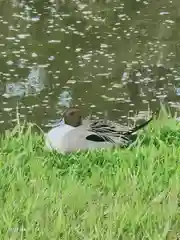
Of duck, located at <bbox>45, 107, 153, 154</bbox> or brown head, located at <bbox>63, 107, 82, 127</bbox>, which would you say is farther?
brown head, located at <bbox>63, 107, 82, 127</bbox>

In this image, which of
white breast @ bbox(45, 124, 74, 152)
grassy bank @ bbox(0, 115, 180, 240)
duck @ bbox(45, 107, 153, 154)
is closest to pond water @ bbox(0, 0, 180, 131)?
duck @ bbox(45, 107, 153, 154)

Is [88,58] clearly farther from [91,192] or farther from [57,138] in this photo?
[91,192]

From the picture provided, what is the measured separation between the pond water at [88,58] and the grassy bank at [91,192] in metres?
3.10

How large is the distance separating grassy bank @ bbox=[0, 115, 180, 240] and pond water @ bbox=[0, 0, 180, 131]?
3.10 meters

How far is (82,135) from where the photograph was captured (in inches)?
164

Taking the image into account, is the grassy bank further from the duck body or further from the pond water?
the pond water

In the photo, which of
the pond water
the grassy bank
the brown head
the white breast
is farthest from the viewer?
the pond water

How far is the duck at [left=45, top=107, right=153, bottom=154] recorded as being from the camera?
4.11 meters

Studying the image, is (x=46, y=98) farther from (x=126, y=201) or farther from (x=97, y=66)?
(x=126, y=201)

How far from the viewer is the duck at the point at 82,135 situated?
4.11m

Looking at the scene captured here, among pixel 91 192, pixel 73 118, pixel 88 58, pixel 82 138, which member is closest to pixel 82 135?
pixel 82 138

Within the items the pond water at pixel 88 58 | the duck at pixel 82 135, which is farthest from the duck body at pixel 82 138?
the pond water at pixel 88 58

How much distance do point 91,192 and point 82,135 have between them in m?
0.88

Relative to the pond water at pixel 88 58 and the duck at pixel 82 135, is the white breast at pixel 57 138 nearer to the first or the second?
the duck at pixel 82 135
